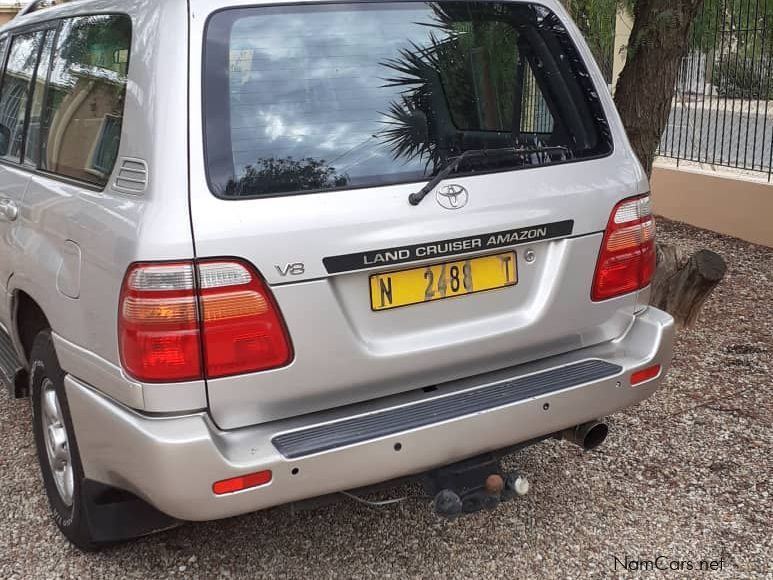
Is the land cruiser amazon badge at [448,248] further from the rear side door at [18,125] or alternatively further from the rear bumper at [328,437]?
the rear side door at [18,125]

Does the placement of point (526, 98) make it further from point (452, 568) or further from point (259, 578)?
point (259, 578)

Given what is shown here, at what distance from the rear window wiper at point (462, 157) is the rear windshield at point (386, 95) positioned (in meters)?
0.01

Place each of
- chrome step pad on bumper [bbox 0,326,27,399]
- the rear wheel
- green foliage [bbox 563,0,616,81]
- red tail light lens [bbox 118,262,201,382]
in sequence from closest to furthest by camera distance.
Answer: red tail light lens [bbox 118,262,201,382] < the rear wheel < chrome step pad on bumper [bbox 0,326,27,399] < green foliage [bbox 563,0,616,81]

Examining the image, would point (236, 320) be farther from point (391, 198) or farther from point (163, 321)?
point (391, 198)

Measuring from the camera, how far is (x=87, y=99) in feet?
9.82

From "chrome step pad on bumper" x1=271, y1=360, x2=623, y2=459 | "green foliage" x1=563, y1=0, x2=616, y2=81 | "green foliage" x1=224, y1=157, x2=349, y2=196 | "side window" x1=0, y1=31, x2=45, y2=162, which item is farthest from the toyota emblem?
"green foliage" x1=563, y1=0, x2=616, y2=81

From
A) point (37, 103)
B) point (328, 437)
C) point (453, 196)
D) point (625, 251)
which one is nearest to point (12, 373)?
point (37, 103)

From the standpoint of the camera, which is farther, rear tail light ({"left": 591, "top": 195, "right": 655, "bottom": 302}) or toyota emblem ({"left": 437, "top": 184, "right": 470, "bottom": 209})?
rear tail light ({"left": 591, "top": 195, "right": 655, "bottom": 302})

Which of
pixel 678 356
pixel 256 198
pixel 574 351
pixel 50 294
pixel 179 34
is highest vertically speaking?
pixel 179 34

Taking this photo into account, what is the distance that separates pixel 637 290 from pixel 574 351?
0.33m

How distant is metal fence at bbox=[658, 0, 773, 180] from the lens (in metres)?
7.59

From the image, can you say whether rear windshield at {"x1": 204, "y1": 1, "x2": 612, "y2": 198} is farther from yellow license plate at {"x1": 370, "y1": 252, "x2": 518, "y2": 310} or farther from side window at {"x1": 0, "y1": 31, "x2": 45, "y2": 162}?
side window at {"x1": 0, "y1": 31, "x2": 45, "y2": 162}

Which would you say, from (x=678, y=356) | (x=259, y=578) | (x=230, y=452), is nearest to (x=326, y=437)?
(x=230, y=452)

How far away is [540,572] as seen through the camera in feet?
10.3
